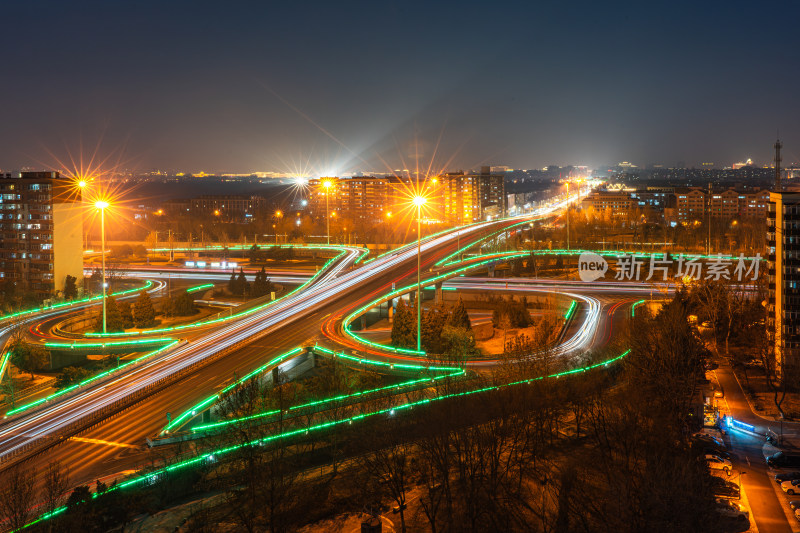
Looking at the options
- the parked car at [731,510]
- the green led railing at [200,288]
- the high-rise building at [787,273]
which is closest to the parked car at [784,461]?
the parked car at [731,510]

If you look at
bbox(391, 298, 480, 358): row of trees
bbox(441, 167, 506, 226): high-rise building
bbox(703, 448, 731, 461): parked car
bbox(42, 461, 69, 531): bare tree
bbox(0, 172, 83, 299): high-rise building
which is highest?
bbox(441, 167, 506, 226): high-rise building

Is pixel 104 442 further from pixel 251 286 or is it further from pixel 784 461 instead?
pixel 251 286

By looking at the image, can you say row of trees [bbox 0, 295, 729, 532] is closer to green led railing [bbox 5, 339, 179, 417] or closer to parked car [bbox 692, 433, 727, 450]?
parked car [bbox 692, 433, 727, 450]

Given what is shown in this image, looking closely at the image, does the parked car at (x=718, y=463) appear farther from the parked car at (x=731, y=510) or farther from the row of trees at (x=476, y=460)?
the parked car at (x=731, y=510)

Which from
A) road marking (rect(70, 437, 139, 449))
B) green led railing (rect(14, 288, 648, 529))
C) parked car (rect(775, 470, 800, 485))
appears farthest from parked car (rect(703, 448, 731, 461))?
road marking (rect(70, 437, 139, 449))

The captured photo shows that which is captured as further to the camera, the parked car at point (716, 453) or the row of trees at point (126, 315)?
the row of trees at point (126, 315)

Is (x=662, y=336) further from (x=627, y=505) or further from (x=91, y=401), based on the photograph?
(x=91, y=401)

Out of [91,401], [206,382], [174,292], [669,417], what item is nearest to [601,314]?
[669,417]
